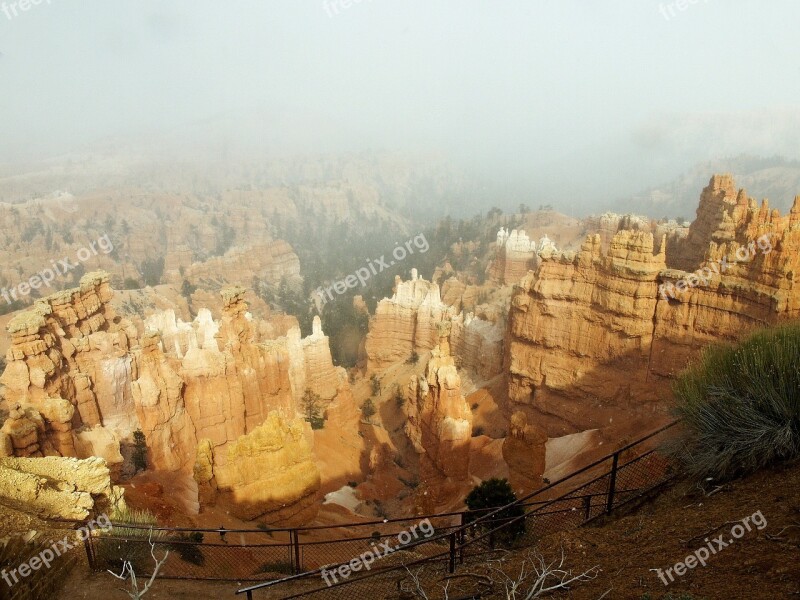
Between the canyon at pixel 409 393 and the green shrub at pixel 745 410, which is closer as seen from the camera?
the green shrub at pixel 745 410

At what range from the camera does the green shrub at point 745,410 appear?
265 inches

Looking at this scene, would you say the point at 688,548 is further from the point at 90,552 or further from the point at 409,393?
the point at 409,393

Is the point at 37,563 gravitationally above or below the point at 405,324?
above

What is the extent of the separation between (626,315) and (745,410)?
1279 cm

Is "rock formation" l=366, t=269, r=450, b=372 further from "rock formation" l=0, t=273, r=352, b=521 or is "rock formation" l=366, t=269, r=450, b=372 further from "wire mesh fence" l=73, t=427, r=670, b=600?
"wire mesh fence" l=73, t=427, r=670, b=600

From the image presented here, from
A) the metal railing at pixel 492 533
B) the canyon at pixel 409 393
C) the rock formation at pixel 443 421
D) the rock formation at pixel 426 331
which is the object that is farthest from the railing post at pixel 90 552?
the rock formation at pixel 426 331

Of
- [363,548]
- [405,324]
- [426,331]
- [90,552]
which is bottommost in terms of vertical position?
[426,331]

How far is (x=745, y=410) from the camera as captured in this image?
7129mm

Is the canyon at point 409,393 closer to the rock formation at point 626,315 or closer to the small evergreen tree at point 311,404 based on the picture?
the rock formation at point 626,315

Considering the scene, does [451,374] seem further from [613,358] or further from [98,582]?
[98,582]

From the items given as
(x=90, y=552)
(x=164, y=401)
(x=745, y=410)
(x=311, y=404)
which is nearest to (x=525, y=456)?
(x=745, y=410)

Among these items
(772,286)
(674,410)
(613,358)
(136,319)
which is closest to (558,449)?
(613,358)

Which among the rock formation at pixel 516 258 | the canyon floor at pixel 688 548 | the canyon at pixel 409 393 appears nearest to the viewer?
the canyon floor at pixel 688 548

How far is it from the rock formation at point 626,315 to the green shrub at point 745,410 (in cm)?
937
